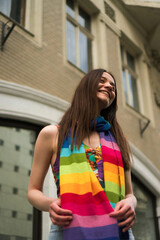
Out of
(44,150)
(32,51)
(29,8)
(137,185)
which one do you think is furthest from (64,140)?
(137,185)

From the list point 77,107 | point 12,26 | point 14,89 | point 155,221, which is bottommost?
point 77,107

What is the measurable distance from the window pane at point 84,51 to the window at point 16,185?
8.65 feet

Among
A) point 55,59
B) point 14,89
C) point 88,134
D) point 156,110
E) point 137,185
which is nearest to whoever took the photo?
point 88,134

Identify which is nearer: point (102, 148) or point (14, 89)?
point (102, 148)

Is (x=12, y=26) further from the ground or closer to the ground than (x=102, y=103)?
further from the ground

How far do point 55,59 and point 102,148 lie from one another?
14.4 feet

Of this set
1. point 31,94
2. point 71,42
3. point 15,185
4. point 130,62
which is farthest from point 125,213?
point 130,62

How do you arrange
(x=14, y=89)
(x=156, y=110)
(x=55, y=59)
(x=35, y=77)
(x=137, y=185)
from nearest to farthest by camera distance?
1. (x=14, y=89)
2. (x=35, y=77)
3. (x=55, y=59)
4. (x=137, y=185)
5. (x=156, y=110)

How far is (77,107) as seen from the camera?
193 centimetres

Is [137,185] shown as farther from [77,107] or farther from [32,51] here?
[77,107]

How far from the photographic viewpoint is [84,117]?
6.17ft

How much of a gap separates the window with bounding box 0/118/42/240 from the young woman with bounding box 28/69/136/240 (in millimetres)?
2691

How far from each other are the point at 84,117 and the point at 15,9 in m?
4.63

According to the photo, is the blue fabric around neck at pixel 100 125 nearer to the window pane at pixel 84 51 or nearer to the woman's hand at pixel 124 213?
the woman's hand at pixel 124 213
